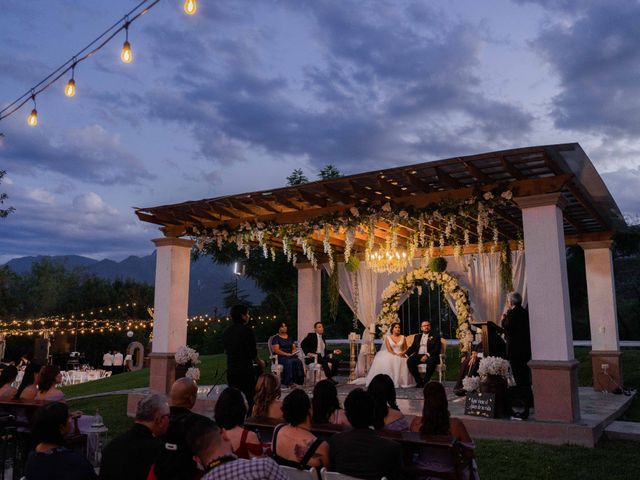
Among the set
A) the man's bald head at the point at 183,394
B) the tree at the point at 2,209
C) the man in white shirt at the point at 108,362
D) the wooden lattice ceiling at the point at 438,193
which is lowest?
the man in white shirt at the point at 108,362

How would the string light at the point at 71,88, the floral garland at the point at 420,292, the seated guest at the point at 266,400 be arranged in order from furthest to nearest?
the floral garland at the point at 420,292 → the string light at the point at 71,88 → the seated guest at the point at 266,400

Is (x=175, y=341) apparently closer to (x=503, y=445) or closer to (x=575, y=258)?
(x=503, y=445)

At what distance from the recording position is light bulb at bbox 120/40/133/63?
546cm

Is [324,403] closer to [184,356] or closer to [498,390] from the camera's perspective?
[498,390]

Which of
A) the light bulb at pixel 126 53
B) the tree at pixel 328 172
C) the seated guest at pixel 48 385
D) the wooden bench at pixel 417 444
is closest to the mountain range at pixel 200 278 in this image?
the tree at pixel 328 172

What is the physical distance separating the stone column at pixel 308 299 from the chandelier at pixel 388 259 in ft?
7.10

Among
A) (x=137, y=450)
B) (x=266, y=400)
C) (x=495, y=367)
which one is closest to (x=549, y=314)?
(x=495, y=367)

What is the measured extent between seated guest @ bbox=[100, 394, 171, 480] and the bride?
799 centimetres

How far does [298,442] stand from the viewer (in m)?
2.95

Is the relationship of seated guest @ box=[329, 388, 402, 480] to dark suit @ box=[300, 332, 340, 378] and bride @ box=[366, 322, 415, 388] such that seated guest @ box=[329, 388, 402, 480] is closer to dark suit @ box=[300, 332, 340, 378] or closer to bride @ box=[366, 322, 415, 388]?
bride @ box=[366, 322, 415, 388]

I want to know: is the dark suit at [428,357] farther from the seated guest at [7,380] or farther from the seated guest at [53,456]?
the seated guest at [53,456]

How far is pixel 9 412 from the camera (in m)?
5.05

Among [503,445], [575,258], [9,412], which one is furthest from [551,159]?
[575,258]

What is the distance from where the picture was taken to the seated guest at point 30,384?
205 inches
